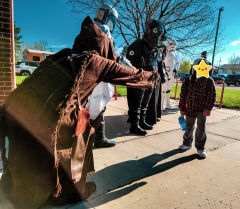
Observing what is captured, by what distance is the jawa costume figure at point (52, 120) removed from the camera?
1431 mm

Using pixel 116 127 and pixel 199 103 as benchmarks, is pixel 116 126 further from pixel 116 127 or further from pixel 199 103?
pixel 199 103

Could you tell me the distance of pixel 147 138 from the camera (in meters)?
3.95

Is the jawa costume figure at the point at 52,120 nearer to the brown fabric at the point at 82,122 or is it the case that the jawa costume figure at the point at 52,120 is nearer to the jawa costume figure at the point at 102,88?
the brown fabric at the point at 82,122

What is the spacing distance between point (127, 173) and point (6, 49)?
2.77 meters

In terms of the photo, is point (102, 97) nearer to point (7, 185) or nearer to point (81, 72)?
point (81, 72)

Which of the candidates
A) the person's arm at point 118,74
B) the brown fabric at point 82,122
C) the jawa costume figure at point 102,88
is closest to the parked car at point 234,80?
the jawa costume figure at point 102,88

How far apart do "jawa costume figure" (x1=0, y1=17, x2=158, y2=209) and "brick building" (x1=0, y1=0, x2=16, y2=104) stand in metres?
1.84

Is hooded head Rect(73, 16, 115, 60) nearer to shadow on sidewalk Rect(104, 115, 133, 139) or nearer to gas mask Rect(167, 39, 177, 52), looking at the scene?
shadow on sidewalk Rect(104, 115, 133, 139)

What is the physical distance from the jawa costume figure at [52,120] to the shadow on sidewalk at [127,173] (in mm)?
734

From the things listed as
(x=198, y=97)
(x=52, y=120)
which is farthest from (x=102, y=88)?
(x=198, y=97)

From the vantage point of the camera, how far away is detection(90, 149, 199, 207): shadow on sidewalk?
2203 millimetres

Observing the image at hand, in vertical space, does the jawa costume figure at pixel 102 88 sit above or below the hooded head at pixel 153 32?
below

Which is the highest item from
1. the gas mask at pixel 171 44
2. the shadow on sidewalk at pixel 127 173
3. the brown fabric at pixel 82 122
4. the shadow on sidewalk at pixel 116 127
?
the gas mask at pixel 171 44

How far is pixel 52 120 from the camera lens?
Answer: 55.5 inches
